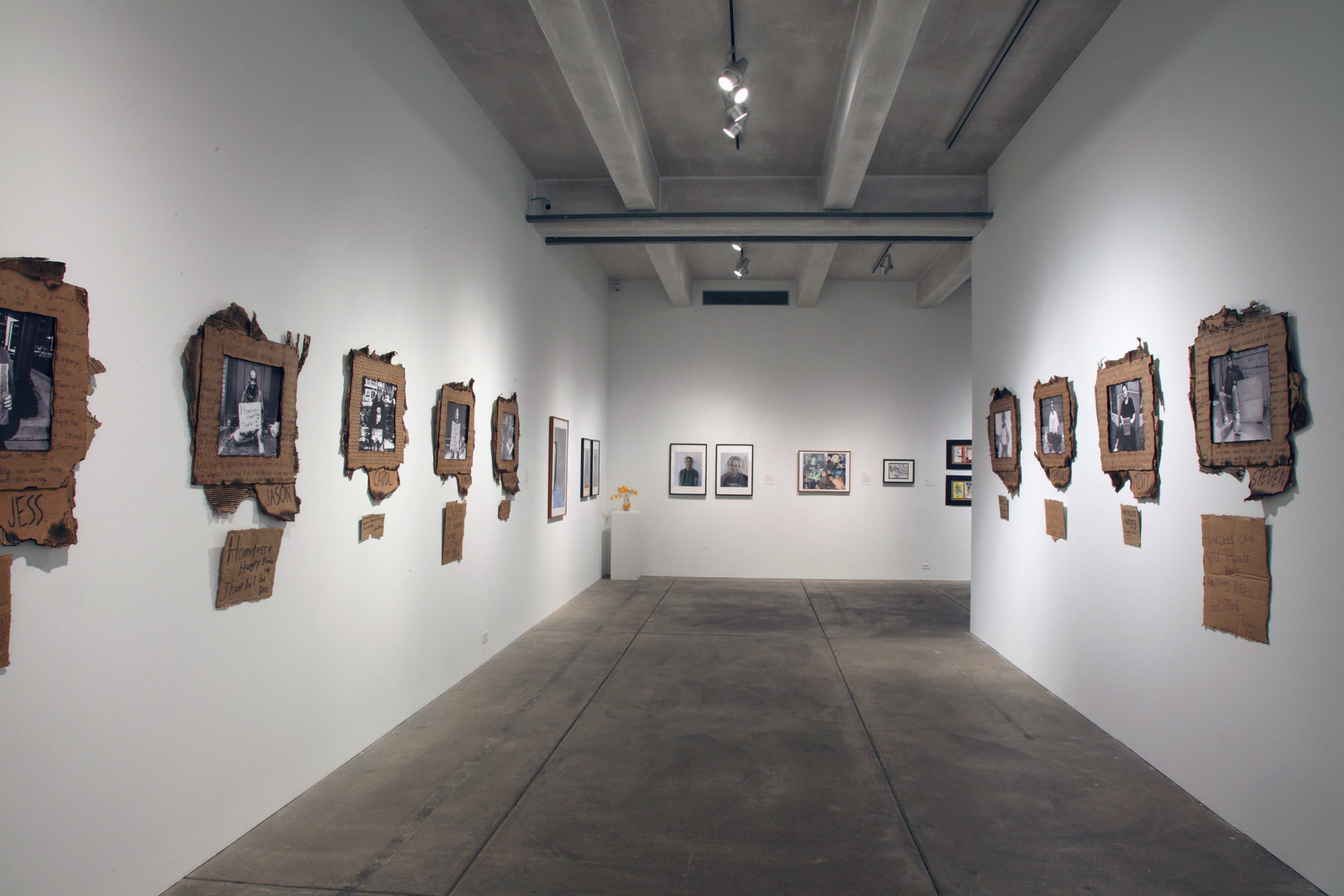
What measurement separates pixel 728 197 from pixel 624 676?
16.6 ft

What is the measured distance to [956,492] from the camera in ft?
38.1

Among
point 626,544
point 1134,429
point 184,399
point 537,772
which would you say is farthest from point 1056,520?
point 626,544

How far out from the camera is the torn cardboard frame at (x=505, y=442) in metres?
6.62

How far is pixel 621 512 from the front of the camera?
11273 millimetres

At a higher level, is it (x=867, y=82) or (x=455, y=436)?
(x=867, y=82)

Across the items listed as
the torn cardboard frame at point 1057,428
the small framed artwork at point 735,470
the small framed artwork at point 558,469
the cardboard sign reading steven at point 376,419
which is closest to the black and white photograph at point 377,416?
the cardboard sign reading steven at point 376,419

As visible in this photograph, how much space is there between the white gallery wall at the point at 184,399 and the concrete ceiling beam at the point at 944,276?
6763 millimetres

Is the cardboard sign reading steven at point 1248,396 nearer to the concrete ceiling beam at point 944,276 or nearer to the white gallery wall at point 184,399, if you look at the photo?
the white gallery wall at point 184,399

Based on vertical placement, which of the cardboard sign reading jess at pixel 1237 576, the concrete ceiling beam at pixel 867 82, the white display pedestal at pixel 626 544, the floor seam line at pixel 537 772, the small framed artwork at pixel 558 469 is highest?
the concrete ceiling beam at pixel 867 82

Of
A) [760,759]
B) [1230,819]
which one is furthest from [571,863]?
[1230,819]

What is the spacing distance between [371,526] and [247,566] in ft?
3.79

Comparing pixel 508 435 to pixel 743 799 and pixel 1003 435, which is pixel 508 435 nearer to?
pixel 743 799

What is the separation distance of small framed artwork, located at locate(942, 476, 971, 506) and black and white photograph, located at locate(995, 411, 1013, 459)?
468 cm

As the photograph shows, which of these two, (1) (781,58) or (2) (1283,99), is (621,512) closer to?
(1) (781,58)
